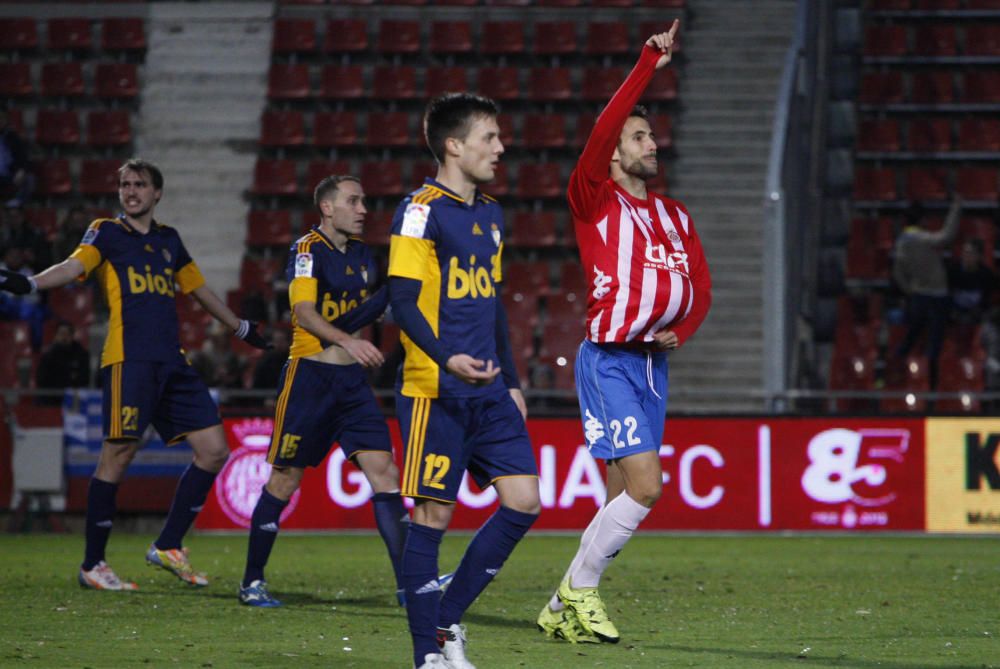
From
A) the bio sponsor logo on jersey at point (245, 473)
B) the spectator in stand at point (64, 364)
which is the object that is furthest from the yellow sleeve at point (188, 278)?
the spectator in stand at point (64, 364)

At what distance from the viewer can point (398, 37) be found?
20.9 metres

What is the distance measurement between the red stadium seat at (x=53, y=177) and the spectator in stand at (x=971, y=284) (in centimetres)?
1100

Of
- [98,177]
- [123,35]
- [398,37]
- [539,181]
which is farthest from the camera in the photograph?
[123,35]

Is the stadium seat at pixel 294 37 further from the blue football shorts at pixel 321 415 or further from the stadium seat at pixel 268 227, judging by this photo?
the blue football shorts at pixel 321 415

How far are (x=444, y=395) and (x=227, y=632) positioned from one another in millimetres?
1942

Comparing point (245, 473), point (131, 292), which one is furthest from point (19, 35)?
point (131, 292)

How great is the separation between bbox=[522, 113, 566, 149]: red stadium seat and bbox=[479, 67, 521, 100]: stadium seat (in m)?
0.56

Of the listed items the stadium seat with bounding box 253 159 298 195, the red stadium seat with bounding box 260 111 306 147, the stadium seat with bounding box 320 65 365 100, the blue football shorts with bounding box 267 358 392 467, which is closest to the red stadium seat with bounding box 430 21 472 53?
the stadium seat with bounding box 320 65 365 100

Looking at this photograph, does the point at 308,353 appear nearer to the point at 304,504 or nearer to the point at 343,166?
Result: the point at 304,504

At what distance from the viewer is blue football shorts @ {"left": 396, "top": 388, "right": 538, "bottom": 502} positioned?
217 inches

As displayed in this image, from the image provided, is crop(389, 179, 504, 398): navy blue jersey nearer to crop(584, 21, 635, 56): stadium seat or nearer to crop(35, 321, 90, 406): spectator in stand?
crop(35, 321, 90, 406): spectator in stand

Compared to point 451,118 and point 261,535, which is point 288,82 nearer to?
point 261,535

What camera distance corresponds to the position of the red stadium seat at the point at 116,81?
68.6 ft

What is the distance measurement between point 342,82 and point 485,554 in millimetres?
15384
